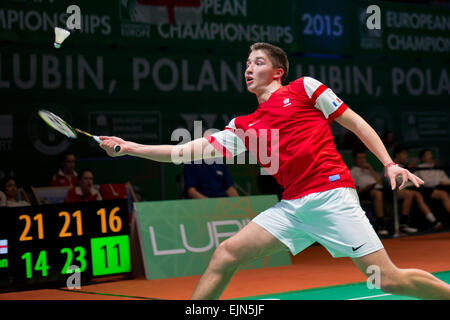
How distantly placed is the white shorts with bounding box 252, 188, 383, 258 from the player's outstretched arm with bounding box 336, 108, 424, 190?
300mm

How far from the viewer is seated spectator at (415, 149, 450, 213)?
516 inches

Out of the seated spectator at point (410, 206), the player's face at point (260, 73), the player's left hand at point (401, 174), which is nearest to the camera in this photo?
the player's left hand at point (401, 174)

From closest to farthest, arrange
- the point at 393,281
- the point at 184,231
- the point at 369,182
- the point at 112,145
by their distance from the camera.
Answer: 1. the point at 393,281
2. the point at 112,145
3. the point at 184,231
4. the point at 369,182

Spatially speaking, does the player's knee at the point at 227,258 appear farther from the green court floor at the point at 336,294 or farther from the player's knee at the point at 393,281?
the green court floor at the point at 336,294

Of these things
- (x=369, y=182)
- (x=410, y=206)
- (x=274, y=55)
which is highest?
(x=274, y=55)

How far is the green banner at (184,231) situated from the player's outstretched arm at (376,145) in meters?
4.54

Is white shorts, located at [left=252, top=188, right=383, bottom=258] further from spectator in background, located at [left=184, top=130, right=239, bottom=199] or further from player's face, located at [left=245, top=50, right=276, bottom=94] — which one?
spectator in background, located at [left=184, top=130, right=239, bottom=199]

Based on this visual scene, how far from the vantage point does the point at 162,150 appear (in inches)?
187

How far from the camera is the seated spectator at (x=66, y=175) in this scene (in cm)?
1100

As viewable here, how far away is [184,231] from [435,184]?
5965 mm

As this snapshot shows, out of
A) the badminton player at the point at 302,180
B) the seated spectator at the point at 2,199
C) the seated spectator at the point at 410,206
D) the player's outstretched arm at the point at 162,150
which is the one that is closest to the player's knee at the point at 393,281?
the badminton player at the point at 302,180

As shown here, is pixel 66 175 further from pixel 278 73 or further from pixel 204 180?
pixel 278 73

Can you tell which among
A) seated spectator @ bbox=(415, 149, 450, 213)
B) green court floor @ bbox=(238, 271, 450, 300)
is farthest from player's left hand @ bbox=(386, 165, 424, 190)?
seated spectator @ bbox=(415, 149, 450, 213)

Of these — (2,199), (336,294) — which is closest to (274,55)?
(336,294)
